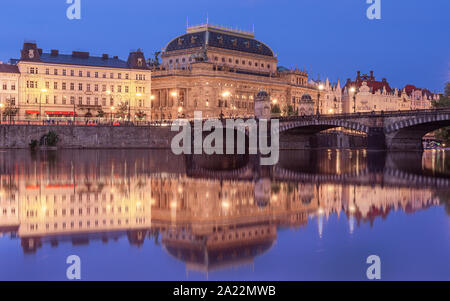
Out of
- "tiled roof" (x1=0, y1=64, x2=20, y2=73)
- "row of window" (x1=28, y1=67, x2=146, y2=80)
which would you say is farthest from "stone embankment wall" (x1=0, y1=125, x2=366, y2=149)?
"tiled roof" (x1=0, y1=64, x2=20, y2=73)

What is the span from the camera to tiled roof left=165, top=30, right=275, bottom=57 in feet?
508

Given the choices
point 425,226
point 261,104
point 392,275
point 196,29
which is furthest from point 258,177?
point 196,29

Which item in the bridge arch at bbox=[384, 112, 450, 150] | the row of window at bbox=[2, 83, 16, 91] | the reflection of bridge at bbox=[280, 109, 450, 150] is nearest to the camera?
the bridge arch at bbox=[384, 112, 450, 150]

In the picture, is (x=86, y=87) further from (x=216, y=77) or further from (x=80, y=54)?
(x=216, y=77)

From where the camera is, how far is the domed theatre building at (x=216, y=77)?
14725 cm

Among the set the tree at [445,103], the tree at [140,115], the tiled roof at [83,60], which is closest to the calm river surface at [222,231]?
the tree at [445,103]

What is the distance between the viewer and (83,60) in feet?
393

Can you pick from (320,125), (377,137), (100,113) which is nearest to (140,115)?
(100,113)

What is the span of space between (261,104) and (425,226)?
76.9 m

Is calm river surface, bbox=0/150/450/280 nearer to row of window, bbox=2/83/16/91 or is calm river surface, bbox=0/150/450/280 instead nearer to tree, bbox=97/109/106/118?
tree, bbox=97/109/106/118

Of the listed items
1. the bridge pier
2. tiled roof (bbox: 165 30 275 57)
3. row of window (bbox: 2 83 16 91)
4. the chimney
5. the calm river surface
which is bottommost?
the calm river surface

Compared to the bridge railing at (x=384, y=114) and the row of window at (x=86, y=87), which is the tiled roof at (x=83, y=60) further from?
the bridge railing at (x=384, y=114)
